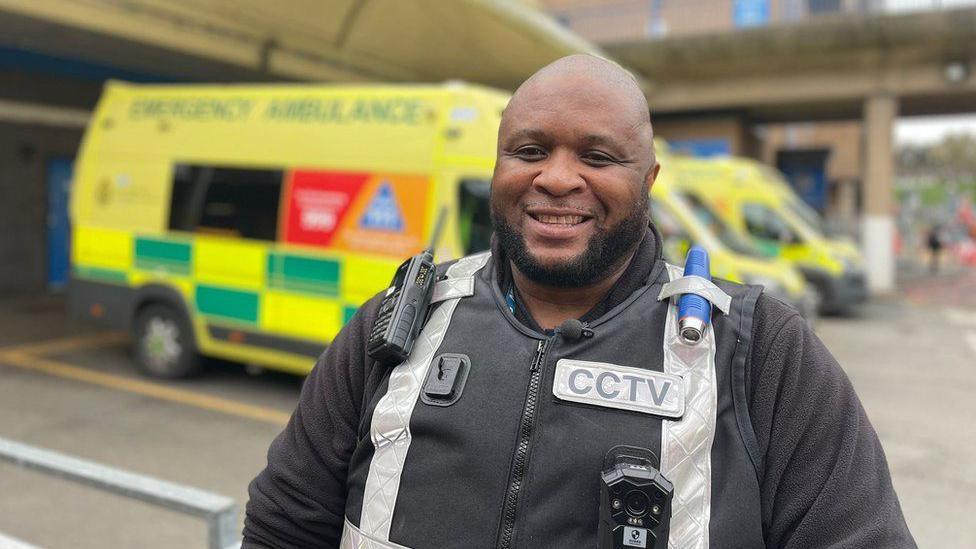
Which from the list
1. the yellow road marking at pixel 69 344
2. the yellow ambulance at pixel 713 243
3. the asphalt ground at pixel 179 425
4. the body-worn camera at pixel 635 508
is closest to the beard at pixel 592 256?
the body-worn camera at pixel 635 508

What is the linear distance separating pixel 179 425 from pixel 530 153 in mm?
5115

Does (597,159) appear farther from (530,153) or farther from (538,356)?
(538,356)

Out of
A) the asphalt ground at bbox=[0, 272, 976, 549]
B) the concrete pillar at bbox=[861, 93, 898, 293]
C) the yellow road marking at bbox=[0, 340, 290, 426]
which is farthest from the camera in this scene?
the concrete pillar at bbox=[861, 93, 898, 293]

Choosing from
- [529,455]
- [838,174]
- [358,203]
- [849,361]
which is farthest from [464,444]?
[838,174]

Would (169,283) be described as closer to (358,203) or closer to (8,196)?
(358,203)

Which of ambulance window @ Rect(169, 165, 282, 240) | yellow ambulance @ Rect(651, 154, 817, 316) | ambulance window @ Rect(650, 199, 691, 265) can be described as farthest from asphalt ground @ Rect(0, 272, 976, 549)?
ambulance window @ Rect(650, 199, 691, 265)

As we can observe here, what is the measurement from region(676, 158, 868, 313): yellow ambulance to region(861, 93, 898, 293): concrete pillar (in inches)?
128

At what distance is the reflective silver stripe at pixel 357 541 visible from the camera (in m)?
1.36

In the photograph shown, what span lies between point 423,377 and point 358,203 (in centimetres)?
477

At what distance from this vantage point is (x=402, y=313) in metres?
1.46

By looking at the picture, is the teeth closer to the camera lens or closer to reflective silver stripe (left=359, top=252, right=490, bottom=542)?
reflective silver stripe (left=359, top=252, right=490, bottom=542)

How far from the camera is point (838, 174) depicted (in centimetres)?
2889

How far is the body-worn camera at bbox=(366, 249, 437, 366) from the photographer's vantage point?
4.69 ft

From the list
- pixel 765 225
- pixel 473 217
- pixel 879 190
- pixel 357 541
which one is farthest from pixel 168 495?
pixel 879 190
